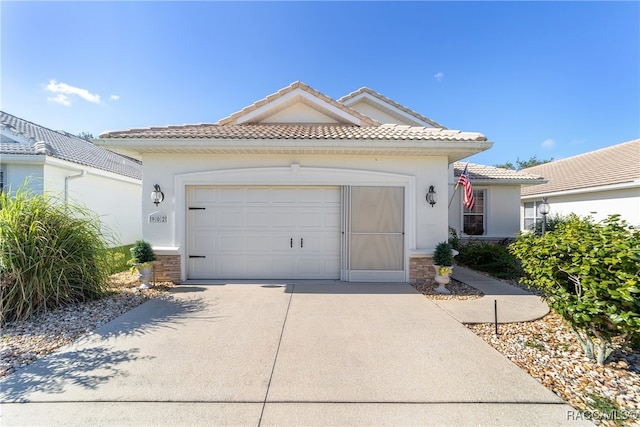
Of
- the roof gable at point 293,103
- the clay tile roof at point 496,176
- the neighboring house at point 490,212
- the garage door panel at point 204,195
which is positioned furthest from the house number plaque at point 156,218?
the clay tile roof at point 496,176

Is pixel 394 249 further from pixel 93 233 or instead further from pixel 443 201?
pixel 93 233

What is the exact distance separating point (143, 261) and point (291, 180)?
4.08m

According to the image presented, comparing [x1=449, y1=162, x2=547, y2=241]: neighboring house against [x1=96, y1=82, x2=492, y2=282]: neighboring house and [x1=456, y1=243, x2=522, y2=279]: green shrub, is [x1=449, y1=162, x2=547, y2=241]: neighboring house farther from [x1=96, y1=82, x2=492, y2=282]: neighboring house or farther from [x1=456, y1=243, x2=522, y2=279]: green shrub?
[x1=96, y1=82, x2=492, y2=282]: neighboring house

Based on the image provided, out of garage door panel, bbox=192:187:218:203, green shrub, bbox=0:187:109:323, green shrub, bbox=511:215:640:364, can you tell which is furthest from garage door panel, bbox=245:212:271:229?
green shrub, bbox=511:215:640:364

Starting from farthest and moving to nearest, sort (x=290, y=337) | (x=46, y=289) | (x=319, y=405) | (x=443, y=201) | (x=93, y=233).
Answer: (x=443, y=201), (x=93, y=233), (x=46, y=289), (x=290, y=337), (x=319, y=405)

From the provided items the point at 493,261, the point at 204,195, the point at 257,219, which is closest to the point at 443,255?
the point at 493,261

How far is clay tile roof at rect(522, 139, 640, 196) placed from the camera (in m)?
11.5

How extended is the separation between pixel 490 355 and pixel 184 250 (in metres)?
6.85

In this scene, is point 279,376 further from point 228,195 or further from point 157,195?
point 157,195

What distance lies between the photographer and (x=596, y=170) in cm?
1353

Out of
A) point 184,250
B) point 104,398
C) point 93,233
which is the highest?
point 93,233

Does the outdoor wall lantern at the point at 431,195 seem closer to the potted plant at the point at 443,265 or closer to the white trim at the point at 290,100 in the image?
the potted plant at the point at 443,265

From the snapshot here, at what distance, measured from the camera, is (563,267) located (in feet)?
11.1

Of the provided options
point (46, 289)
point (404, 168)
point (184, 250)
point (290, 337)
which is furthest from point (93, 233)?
point (404, 168)
